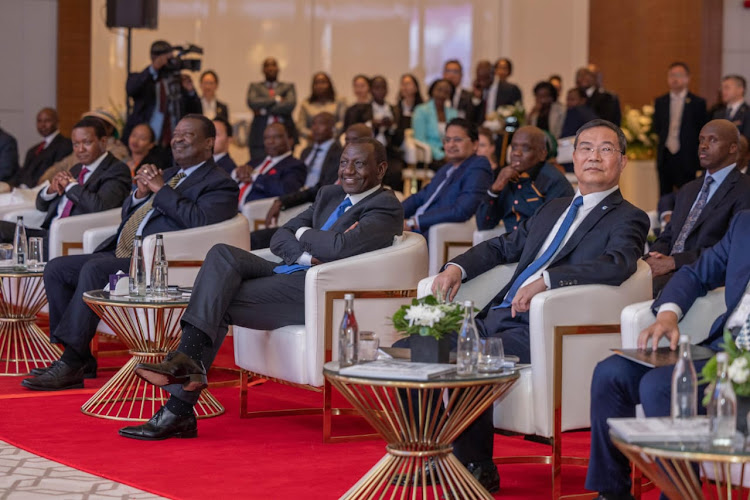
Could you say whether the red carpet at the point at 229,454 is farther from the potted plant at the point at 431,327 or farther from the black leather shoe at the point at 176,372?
the potted plant at the point at 431,327

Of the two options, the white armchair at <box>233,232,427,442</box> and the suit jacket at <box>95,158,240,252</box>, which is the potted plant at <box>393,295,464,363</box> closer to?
the white armchair at <box>233,232,427,442</box>

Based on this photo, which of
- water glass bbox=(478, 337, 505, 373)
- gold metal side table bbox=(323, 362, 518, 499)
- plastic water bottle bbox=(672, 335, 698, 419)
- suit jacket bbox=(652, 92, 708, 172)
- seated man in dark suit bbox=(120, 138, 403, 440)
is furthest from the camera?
suit jacket bbox=(652, 92, 708, 172)

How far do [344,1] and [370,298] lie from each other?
1088 centimetres

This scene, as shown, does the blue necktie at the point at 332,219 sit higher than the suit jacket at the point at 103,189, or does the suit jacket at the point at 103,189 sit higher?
the suit jacket at the point at 103,189

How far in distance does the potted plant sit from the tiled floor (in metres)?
1.02

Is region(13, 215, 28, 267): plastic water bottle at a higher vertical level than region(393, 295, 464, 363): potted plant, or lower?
higher

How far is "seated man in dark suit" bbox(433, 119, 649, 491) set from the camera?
4.15 m

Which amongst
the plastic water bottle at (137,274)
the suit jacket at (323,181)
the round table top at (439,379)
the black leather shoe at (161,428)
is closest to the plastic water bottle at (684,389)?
the round table top at (439,379)

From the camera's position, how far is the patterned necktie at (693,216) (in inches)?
230

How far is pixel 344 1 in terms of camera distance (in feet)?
50.1

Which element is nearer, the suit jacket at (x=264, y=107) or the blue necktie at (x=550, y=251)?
the blue necktie at (x=550, y=251)

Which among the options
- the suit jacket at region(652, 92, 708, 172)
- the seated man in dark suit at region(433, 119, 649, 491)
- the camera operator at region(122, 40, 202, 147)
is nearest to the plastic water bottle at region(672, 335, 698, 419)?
the seated man in dark suit at region(433, 119, 649, 491)

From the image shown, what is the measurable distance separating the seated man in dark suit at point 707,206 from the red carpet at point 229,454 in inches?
48.3

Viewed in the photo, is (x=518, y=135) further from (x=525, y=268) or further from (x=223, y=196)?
(x=525, y=268)
